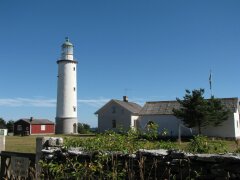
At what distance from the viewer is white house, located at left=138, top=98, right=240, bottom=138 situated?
40094 millimetres

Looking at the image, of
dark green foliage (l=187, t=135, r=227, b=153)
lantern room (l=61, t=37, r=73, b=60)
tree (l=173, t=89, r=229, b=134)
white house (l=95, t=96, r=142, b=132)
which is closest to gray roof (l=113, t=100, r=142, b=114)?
white house (l=95, t=96, r=142, b=132)

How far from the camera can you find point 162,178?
552 cm

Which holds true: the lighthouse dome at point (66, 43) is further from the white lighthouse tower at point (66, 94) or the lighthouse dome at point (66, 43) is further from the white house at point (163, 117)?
the white house at point (163, 117)

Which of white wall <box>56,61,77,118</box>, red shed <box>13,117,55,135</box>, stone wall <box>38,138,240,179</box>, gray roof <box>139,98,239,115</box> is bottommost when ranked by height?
stone wall <box>38,138,240,179</box>

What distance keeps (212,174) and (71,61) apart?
161ft

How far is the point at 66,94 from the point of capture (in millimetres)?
51969

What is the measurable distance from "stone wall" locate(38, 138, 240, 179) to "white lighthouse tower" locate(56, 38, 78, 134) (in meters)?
45.9

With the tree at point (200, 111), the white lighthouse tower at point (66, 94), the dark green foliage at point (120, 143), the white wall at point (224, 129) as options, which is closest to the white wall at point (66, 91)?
the white lighthouse tower at point (66, 94)

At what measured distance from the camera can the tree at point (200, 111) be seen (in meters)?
37.4

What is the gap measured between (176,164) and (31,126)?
194 ft

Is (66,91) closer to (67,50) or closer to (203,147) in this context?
(67,50)

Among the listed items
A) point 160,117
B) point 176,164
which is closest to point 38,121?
point 160,117

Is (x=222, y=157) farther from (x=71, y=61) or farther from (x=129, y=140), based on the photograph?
(x=71, y=61)

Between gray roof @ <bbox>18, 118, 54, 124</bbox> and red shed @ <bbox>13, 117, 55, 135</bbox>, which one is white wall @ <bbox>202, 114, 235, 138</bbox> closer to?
red shed @ <bbox>13, 117, 55, 135</bbox>
